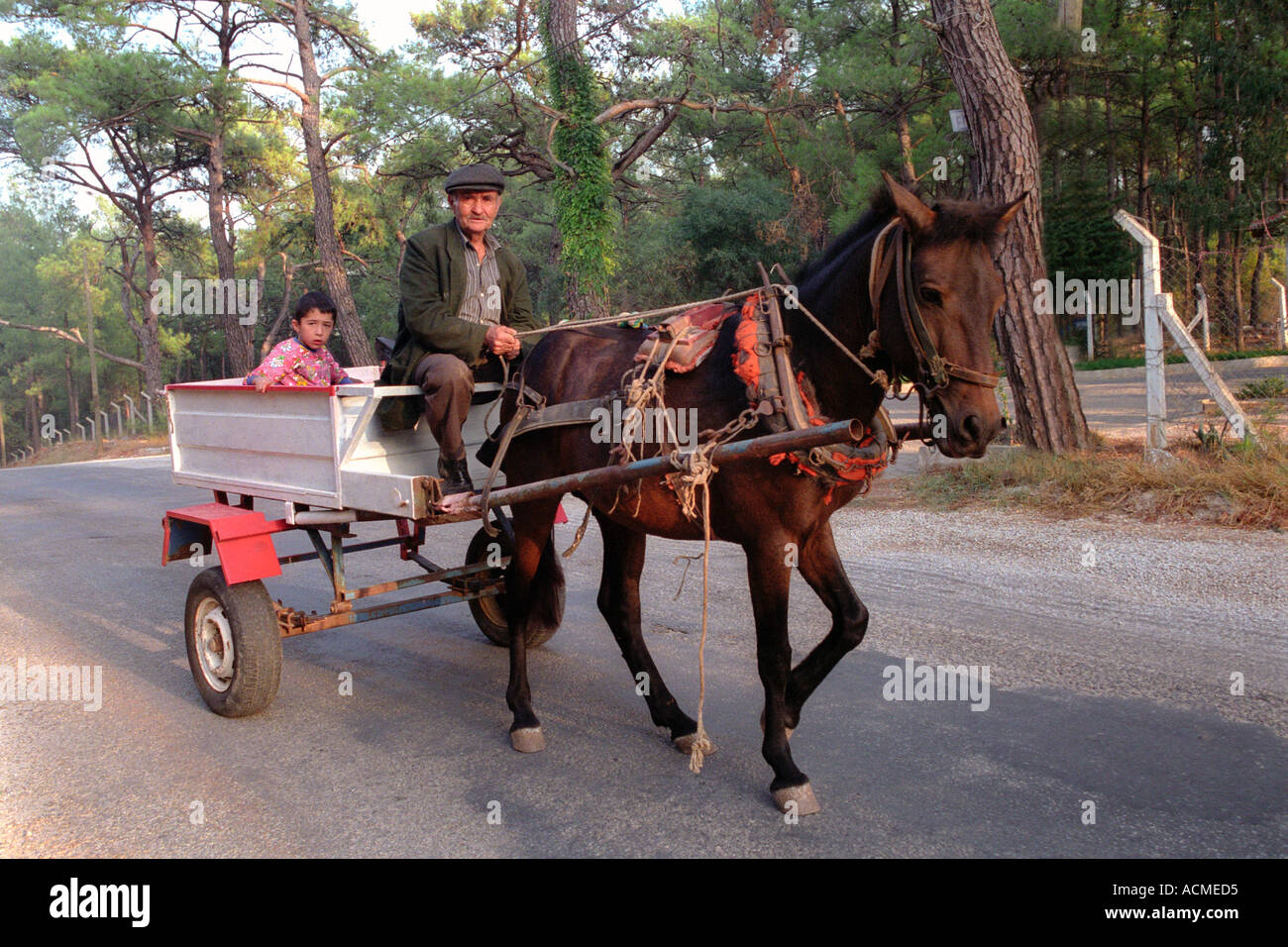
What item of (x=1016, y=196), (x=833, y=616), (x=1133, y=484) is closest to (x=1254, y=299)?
(x=1016, y=196)

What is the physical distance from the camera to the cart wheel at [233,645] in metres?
4.69

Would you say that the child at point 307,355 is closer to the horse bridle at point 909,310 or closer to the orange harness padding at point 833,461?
the orange harness padding at point 833,461

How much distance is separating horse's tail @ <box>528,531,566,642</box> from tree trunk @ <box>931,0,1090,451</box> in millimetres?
6051

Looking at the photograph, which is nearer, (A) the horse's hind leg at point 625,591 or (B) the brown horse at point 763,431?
(B) the brown horse at point 763,431

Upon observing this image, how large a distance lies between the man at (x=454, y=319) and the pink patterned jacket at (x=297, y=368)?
2.33 feet

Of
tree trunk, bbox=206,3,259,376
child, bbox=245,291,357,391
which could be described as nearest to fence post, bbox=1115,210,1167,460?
child, bbox=245,291,357,391

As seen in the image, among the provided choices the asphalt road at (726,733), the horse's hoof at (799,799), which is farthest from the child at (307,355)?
the horse's hoof at (799,799)

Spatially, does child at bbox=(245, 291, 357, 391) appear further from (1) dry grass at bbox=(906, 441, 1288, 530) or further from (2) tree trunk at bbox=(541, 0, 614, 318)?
(2) tree trunk at bbox=(541, 0, 614, 318)

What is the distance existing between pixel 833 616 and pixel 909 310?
1.38 meters

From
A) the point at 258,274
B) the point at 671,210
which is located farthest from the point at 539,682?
the point at 258,274

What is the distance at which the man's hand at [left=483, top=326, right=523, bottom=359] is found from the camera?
15.3 ft

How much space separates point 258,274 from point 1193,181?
2716 cm

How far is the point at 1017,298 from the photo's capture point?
950cm

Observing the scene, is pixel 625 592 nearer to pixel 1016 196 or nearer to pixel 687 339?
pixel 687 339
